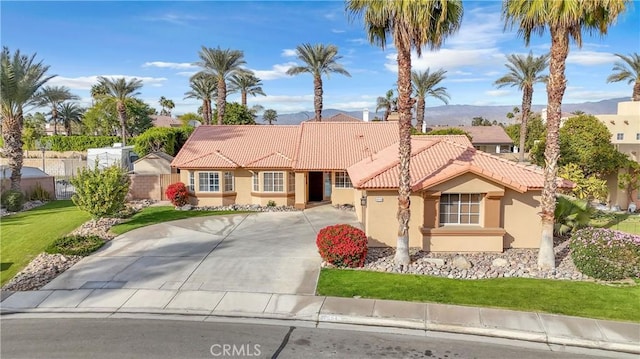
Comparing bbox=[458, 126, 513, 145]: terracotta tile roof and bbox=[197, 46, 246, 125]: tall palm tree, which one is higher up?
bbox=[197, 46, 246, 125]: tall palm tree

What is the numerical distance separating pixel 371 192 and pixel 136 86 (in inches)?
1535

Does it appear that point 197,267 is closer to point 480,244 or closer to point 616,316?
point 480,244

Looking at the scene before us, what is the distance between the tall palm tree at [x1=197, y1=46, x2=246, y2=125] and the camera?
41.9 metres

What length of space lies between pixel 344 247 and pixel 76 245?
11.1 meters

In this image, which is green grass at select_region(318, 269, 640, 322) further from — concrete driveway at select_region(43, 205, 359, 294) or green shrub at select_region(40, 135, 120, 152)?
green shrub at select_region(40, 135, 120, 152)

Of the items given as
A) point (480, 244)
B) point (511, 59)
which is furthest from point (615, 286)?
point (511, 59)

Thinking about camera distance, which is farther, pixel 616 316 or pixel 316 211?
pixel 316 211

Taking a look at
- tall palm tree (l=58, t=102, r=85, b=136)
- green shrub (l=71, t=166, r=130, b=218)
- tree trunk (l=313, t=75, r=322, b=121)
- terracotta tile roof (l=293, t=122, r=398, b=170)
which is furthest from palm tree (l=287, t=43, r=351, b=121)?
tall palm tree (l=58, t=102, r=85, b=136)

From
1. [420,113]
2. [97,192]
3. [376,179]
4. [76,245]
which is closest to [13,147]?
[97,192]

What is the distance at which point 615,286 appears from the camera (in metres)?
13.5

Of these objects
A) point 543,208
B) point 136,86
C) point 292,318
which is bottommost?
point 292,318

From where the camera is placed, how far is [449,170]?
Result: 1708 cm

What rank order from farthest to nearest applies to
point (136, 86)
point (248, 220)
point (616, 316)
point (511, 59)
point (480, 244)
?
point (136, 86) < point (511, 59) < point (248, 220) < point (480, 244) < point (616, 316)

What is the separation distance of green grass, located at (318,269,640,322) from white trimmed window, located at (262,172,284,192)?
1297cm
